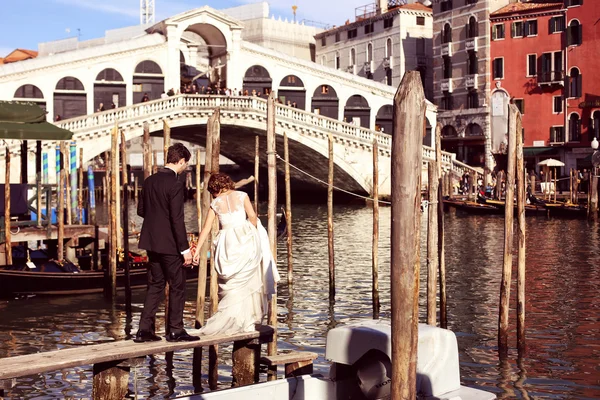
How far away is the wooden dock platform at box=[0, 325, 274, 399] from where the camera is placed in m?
5.54

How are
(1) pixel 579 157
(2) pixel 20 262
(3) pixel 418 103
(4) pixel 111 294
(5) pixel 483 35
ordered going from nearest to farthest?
(3) pixel 418 103 → (4) pixel 111 294 → (2) pixel 20 262 → (1) pixel 579 157 → (5) pixel 483 35

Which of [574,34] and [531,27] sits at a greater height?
[531,27]

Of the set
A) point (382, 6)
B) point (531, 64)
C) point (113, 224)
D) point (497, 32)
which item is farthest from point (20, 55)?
point (113, 224)

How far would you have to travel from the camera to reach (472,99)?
38.5 meters

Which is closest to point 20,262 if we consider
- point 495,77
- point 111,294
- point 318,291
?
point 111,294

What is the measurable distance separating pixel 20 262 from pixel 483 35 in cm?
2696

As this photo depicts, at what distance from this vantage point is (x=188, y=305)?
1316cm

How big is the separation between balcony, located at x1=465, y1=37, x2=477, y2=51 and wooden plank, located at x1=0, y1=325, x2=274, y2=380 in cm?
3267

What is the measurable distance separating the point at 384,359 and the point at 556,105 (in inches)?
1272

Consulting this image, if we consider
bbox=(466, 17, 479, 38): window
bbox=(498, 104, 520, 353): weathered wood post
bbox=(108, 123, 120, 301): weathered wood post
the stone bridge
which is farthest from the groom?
bbox=(466, 17, 479, 38): window

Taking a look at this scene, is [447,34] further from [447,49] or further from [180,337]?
[180,337]

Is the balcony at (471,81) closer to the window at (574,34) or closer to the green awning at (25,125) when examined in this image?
the window at (574,34)

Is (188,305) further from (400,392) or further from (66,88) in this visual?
(66,88)

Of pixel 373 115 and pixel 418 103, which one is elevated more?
pixel 373 115
